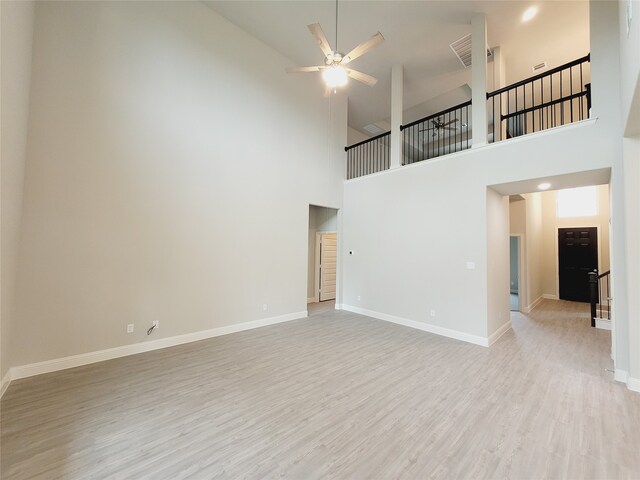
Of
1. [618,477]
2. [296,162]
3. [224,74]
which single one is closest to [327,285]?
[296,162]

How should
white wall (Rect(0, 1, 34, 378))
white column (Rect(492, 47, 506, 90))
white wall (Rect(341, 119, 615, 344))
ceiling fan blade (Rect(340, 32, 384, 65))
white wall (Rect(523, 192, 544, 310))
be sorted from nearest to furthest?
1. white wall (Rect(0, 1, 34, 378))
2. ceiling fan blade (Rect(340, 32, 384, 65))
3. white wall (Rect(341, 119, 615, 344))
4. white column (Rect(492, 47, 506, 90))
5. white wall (Rect(523, 192, 544, 310))

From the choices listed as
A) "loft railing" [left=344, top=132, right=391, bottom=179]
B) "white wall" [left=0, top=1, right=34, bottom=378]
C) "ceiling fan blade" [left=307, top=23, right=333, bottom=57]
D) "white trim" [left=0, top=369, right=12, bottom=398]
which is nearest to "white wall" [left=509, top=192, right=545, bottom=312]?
A: "loft railing" [left=344, top=132, right=391, bottom=179]

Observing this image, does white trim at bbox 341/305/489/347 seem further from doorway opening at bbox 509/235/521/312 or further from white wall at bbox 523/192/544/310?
doorway opening at bbox 509/235/521/312

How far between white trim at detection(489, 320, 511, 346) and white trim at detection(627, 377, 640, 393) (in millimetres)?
1473

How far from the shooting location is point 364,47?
3.02 meters

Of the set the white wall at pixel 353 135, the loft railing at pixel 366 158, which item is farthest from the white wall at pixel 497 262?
the white wall at pixel 353 135

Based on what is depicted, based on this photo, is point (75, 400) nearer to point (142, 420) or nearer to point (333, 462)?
point (142, 420)

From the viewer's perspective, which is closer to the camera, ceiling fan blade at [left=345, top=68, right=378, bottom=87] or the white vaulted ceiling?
ceiling fan blade at [left=345, top=68, right=378, bottom=87]

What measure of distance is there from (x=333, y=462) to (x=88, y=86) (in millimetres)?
4917

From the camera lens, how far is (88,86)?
3271 millimetres

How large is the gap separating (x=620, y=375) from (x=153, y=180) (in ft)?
21.4

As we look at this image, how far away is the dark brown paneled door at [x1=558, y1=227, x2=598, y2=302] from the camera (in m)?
7.53

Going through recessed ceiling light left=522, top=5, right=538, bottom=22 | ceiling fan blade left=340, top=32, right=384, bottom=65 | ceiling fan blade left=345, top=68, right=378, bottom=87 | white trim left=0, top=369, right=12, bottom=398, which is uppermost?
recessed ceiling light left=522, top=5, right=538, bottom=22

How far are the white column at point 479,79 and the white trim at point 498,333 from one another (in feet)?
10.5
